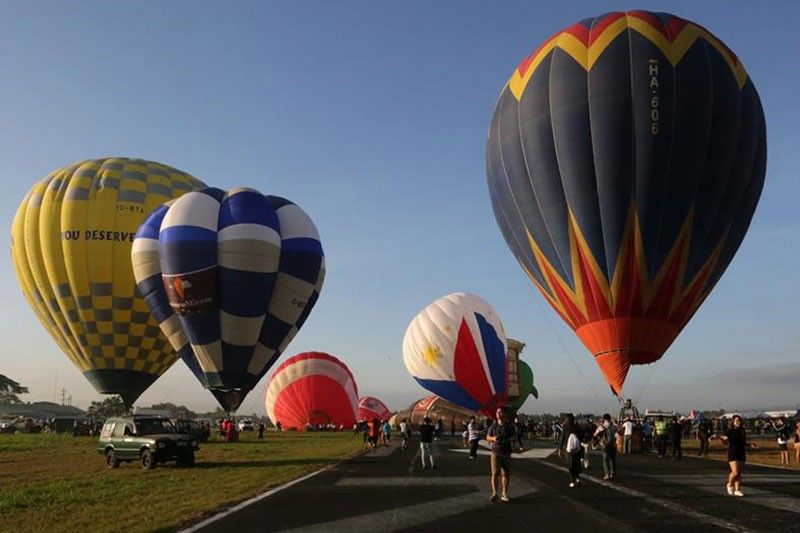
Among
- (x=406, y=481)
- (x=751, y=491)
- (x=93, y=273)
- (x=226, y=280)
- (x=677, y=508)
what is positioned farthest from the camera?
(x=93, y=273)

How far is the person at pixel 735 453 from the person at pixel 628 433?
14865 millimetres

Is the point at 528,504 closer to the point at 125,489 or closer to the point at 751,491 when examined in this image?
the point at 751,491

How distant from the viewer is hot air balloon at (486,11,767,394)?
87.3 feet

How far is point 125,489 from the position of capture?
1703 cm

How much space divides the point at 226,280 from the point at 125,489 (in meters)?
20.3

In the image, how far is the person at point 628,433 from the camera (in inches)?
1163

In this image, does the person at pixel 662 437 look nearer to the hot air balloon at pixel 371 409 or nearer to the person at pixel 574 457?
the person at pixel 574 457

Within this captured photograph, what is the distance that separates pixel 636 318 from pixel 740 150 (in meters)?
7.77

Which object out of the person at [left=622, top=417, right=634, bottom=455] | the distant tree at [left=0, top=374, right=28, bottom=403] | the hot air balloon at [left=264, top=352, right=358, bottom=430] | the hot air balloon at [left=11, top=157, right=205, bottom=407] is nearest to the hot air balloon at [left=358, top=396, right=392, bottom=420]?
the hot air balloon at [left=264, top=352, right=358, bottom=430]

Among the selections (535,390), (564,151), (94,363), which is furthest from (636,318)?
(535,390)

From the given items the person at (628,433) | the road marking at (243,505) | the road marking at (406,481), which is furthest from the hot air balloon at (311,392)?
the road marking at (406,481)

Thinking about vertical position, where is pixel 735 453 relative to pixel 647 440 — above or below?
above

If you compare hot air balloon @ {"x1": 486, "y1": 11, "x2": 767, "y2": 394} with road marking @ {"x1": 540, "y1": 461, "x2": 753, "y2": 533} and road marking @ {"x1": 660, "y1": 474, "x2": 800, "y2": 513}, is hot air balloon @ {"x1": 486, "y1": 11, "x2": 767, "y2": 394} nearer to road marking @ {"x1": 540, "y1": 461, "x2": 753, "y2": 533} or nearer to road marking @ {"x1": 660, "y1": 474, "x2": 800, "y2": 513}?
road marking @ {"x1": 660, "y1": 474, "x2": 800, "y2": 513}

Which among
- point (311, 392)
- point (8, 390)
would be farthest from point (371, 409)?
point (8, 390)
